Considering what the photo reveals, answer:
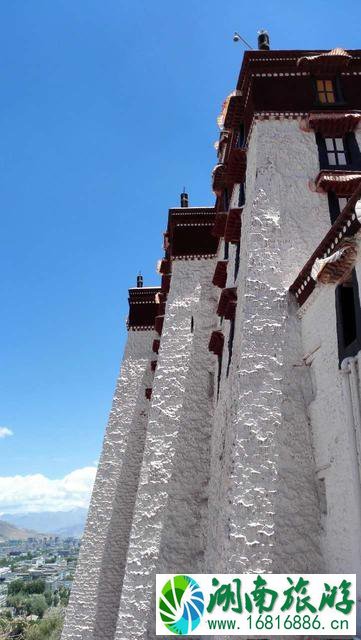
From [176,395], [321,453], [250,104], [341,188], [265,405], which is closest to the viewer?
[321,453]

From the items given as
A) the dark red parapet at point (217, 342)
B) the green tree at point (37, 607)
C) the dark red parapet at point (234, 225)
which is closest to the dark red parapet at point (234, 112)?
the dark red parapet at point (234, 225)

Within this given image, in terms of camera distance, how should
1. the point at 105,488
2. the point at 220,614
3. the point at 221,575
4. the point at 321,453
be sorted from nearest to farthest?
1. the point at 220,614
2. the point at 221,575
3. the point at 321,453
4. the point at 105,488

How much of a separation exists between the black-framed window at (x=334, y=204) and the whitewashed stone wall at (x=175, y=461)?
4836mm

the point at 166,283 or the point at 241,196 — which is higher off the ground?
the point at 166,283

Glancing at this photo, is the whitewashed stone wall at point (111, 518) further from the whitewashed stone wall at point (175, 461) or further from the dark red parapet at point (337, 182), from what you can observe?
the dark red parapet at point (337, 182)

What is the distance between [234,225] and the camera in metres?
9.26

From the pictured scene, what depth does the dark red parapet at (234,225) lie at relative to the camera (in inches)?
359

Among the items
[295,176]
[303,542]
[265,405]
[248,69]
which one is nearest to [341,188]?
[295,176]

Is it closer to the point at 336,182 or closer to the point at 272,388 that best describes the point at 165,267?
the point at 336,182

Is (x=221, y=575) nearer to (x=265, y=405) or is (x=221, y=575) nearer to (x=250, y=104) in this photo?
(x=265, y=405)

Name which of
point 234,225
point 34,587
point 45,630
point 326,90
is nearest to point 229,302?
point 234,225

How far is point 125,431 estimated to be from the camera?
14.8 m

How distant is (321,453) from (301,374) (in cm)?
111

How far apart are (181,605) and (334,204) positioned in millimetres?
6105
